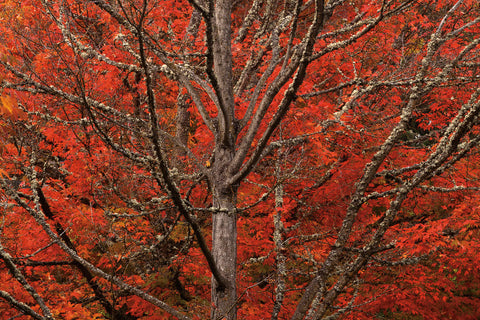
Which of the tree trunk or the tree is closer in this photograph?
the tree

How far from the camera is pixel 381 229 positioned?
3.11 metres

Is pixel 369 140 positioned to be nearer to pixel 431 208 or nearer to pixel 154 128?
pixel 431 208

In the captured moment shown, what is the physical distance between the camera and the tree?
350cm

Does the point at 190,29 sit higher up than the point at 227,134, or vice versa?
the point at 190,29

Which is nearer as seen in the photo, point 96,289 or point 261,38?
point 261,38

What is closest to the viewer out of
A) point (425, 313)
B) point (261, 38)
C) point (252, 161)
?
A: point (252, 161)

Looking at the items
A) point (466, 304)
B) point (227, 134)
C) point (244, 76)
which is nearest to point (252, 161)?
point (227, 134)

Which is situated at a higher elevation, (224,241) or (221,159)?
(221,159)

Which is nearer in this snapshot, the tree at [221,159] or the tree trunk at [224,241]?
the tree at [221,159]

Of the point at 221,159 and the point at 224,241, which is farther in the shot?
the point at 221,159

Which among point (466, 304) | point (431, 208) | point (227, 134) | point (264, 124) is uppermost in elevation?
point (264, 124)

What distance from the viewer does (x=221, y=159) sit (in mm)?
4887

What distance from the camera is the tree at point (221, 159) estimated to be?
3.50m

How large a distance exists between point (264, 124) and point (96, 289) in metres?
5.28
